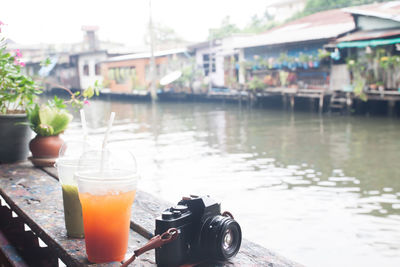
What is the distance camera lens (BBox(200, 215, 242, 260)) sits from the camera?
51.4 inches

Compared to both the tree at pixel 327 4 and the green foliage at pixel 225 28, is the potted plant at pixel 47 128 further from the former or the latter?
the green foliage at pixel 225 28

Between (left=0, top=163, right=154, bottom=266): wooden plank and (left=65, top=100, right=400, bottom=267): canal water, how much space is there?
0.42 m

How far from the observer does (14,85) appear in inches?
123

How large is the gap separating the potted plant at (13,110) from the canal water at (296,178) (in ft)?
3.58

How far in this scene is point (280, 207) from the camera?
554 centimetres

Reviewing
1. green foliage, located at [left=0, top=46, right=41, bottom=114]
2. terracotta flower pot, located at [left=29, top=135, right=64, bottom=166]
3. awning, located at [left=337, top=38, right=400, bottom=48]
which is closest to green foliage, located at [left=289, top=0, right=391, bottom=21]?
awning, located at [left=337, top=38, right=400, bottom=48]

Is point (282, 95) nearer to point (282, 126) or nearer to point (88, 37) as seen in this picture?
point (282, 126)

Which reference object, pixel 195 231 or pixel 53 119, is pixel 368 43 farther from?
pixel 195 231

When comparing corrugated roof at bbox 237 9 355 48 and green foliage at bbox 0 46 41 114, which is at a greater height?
corrugated roof at bbox 237 9 355 48

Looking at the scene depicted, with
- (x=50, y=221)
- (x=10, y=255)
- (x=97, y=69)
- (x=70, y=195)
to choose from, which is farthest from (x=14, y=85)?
(x=97, y=69)

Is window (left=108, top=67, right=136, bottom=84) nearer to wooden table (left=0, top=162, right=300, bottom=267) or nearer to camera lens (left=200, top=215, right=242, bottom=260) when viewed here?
wooden table (left=0, top=162, right=300, bottom=267)

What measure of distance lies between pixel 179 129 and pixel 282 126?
3.27 metres

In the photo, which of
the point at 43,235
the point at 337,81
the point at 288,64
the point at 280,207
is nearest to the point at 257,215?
the point at 280,207

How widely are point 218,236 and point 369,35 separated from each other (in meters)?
16.0
